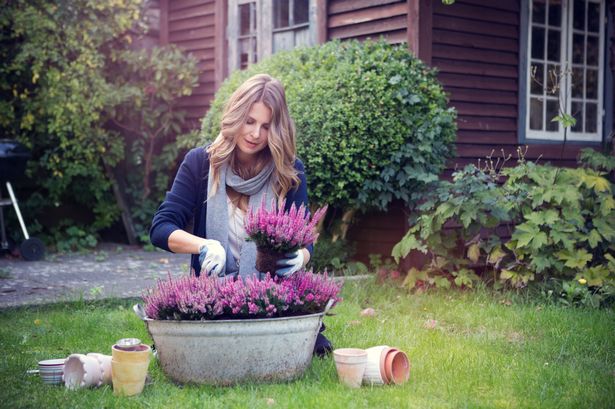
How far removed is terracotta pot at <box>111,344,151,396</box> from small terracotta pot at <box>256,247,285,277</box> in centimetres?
59

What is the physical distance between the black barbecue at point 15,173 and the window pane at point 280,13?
3.02m

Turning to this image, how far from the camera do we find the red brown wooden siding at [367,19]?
22.7 ft

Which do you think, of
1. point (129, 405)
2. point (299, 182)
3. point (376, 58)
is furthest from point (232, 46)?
point (129, 405)

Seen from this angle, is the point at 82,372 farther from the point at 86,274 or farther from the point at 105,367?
the point at 86,274

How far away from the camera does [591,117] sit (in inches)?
336

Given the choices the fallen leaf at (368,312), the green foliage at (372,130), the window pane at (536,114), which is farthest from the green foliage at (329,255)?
the window pane at (536,114)

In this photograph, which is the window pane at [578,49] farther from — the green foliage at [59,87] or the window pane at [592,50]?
the green foliage at [59,87]

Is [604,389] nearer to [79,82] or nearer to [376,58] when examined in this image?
[376,58]

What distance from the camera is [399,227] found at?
6961mm

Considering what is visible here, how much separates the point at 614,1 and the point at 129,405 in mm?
4892

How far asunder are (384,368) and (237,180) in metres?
1.11

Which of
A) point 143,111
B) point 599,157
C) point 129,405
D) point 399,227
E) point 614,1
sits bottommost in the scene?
point 129,405

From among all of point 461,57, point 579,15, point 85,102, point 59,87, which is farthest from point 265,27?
point 579,15

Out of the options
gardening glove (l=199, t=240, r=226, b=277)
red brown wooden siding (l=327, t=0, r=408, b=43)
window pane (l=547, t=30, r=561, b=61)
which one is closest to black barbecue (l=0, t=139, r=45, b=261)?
red brown wooden siding (l=327, t=0, r=408, b=43)
